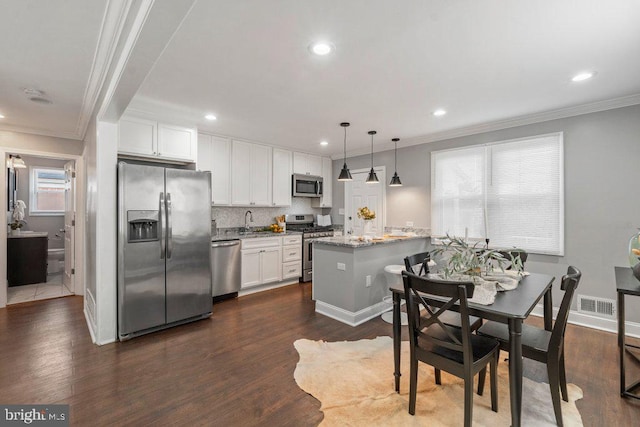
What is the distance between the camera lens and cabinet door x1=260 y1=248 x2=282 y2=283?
4930 millimetres

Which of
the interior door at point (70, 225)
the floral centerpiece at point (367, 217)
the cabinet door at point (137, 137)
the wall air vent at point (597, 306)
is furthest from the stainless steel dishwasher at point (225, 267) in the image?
the wall air vent at point (597, 306)

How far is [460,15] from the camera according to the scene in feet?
6.04

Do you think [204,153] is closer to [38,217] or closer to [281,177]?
[281,177]

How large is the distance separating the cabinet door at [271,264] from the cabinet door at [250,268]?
0.09m

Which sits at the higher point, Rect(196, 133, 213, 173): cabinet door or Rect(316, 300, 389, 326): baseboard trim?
Rect(196, 133, 213, 173): cabinet door

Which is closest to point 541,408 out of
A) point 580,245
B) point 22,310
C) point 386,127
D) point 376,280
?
point 376,280

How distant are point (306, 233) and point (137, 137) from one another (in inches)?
120

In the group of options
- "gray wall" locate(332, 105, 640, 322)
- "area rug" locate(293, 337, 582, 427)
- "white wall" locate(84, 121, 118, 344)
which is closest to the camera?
"area rug" locate(293, 337, 582, 427)

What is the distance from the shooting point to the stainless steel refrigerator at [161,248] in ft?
10.2

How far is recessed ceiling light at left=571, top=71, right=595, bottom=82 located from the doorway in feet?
21.6

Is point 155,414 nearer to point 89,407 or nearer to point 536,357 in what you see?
point 89,407

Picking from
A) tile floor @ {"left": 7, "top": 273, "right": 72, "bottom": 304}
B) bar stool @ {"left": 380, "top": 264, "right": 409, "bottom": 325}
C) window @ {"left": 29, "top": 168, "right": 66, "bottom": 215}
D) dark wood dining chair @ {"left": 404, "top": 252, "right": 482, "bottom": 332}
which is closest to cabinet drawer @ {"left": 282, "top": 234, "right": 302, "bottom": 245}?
bar stool @ {"left": 380, "top": 264, "right": 409, "bottom": 325}

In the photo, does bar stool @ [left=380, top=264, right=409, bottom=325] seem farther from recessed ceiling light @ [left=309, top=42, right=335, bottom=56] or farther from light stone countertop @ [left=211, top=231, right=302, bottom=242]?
recessed ceiling light @ [left=309, top=42, right=335, bottom=56]

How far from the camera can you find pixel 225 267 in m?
4.40
